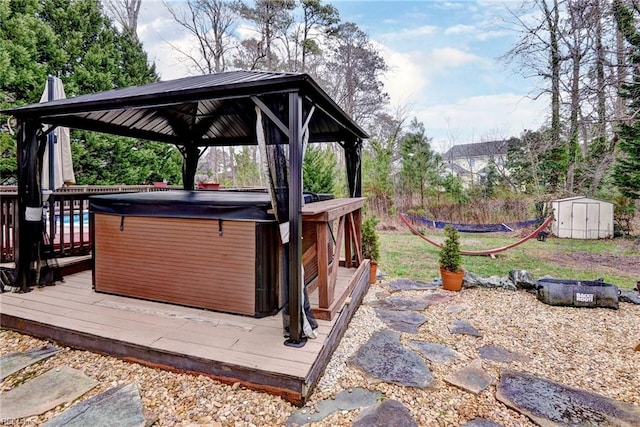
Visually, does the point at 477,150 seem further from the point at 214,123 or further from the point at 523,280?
the point at 214,123

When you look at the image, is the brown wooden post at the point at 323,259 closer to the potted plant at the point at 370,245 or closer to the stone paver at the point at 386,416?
the stone paver at the point at 386,416

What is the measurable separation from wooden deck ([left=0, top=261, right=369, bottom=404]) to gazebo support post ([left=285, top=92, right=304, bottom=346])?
0.68ft

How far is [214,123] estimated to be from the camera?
17.1 feet

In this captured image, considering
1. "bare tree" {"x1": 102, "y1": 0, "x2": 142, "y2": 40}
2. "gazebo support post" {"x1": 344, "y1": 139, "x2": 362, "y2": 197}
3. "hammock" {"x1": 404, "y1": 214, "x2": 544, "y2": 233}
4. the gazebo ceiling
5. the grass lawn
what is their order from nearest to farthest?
the gazebo ceiling < "gazebo support post" {"x1": 344, "y1": 139, "x2": 362, "y2": 197} < the grass lawn < "hammock" {"x1": 404, "y1": 214, "x2": 544, "y2": 233} < "bare tree" {"x1": 102, "y1": 0, "x2": 142, "y2": 40}

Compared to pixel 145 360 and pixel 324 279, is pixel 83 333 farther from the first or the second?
pixel 324 279

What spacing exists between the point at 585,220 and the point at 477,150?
6734 mm

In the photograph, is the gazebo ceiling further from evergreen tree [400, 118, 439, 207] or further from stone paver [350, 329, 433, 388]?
evergreen tree [400, 118, 439, 207]

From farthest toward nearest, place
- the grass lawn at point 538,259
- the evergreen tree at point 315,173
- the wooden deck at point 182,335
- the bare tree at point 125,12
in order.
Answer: the bare tree at point 125,12
the evergreen tree at point 315,173
the grass lawn at point 538,259
the wooden deck at point 182,335

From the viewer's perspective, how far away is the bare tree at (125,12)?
12.1 metres

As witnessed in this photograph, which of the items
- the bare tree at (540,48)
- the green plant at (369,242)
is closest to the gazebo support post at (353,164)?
the green plant at (369,242)

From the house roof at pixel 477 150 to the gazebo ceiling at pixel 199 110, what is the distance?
9.91 m

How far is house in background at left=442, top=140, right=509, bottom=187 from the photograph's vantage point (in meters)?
11.6

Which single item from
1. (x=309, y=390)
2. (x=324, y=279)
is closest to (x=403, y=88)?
(x=324, y=279)

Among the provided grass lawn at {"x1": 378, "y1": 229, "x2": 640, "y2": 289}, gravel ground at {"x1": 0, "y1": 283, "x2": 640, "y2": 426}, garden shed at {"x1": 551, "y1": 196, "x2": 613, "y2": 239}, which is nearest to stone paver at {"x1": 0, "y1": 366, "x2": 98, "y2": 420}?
gravel ground at {"x1": 0, "y1": 283, "x2": 640, "y2": 426}
